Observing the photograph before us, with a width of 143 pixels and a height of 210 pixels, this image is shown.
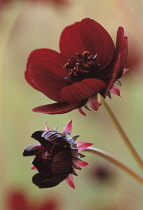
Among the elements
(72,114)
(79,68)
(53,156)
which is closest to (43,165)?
(53,156)

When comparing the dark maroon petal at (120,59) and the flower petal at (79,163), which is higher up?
the dark maroon petal at (120,59)

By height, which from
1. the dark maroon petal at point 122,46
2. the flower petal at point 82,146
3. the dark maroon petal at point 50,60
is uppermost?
the dark maroon petal at point 50,60

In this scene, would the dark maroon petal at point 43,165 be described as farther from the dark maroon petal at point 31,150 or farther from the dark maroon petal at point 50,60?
the dark maroon petal at point 50,60

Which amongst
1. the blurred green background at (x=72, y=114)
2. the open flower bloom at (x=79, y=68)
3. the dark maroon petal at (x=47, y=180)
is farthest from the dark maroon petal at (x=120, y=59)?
the blurred green background at (x=72, y=114)

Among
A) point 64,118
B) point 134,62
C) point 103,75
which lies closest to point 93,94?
point 103,75

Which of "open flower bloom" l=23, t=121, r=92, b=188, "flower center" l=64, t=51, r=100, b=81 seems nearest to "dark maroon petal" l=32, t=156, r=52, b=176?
"open flower bloom" l=23, t=121, r=92, b=188

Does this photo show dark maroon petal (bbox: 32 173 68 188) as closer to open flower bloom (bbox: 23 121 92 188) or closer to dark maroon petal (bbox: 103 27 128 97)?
open flower bloom (bbox: 23 121 92 188)

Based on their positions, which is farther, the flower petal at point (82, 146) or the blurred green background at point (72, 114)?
the blurred green background at point (72, 114)

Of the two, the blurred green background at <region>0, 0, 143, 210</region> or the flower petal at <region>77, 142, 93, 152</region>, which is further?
the blurred green background at <region>0, 0, 143, 210</region>
